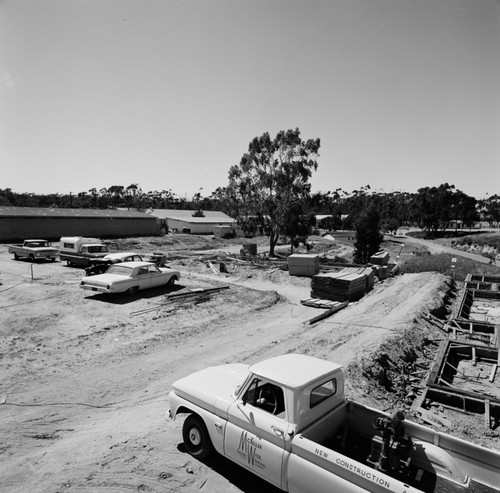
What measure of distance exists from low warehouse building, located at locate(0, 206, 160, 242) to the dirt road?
21322 mm

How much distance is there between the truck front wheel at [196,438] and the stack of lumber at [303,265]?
58.8 ft

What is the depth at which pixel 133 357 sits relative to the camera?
10281 millimetres

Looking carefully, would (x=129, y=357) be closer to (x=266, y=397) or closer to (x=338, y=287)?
(x=266, y=397)

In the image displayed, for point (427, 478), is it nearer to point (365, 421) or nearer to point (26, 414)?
point (365, 421)

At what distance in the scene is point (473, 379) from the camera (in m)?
8.89

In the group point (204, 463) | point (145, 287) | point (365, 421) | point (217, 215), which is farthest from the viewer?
point (217, 215)

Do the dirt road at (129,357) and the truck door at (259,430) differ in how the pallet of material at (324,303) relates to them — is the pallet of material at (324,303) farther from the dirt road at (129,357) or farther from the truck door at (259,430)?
the truck door at (259,430)

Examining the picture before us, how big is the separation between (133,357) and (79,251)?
56.6 ft

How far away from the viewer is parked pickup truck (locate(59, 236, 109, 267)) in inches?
961

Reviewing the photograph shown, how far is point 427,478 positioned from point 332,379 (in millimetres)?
1496

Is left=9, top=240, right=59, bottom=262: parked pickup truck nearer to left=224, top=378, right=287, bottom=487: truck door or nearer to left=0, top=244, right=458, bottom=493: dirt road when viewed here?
left=0, top=244, right=458, bottom=493: dirt road

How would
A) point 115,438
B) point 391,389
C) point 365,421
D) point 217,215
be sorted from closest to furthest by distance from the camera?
point 365,421
point 115,438
point 391,389
point 217,215

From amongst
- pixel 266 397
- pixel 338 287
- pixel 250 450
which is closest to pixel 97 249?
pixel 338 287

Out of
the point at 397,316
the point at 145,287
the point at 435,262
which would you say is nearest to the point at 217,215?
the point at 435,262
